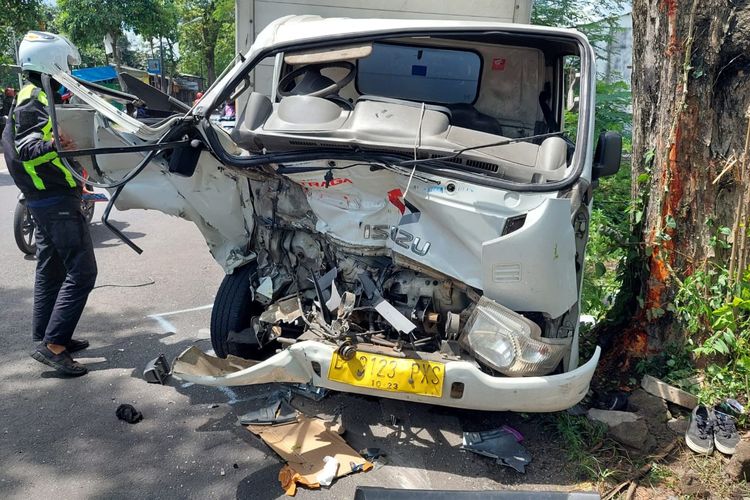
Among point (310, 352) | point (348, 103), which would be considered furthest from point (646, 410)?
point (348, 103)

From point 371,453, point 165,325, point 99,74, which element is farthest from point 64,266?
point 99,74

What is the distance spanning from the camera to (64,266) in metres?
4.38

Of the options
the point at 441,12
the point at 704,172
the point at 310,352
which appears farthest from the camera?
the point at 441,12

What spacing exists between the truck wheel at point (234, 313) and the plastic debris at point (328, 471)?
1021mm

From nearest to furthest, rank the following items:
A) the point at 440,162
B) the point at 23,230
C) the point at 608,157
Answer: the point at 440,162 → the point at 608,157 → the point at 23,230

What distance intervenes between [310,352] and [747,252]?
2527mm

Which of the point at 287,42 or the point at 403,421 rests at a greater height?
the point at 287,42

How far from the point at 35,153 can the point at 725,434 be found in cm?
446

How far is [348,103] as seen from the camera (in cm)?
370

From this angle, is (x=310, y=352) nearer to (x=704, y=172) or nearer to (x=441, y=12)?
(x=704, y=172)

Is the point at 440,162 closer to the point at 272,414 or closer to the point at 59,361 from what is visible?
the point at 272,414

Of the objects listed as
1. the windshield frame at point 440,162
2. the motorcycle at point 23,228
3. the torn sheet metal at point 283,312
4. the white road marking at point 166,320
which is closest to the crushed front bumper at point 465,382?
the torn sheet metal at point 283,312

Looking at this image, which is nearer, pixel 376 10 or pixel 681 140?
pixel 681 140

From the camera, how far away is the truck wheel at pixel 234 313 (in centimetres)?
400
